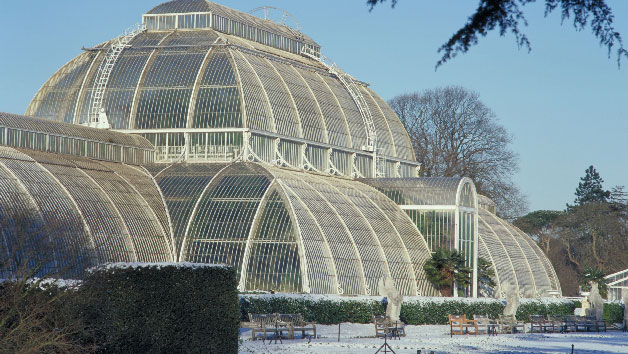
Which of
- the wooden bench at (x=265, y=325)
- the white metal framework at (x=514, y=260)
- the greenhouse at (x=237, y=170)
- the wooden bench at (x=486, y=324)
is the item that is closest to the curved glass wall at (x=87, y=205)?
the greenhouse at (x=237, y=170)

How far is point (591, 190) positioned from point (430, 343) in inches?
3219

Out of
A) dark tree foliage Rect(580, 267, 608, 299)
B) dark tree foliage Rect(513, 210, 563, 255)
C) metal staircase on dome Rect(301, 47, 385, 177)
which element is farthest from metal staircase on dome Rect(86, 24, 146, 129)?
dark tree foliage Rect(513, 210, 563, 255)

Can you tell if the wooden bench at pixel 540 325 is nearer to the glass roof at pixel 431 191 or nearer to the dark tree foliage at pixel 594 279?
the glass roof at pixel 431 191

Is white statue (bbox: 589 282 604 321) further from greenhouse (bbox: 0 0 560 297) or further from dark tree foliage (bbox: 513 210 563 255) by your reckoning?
dark tree foliage (bbox: 513 210 563 255)

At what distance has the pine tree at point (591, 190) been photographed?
115 metres

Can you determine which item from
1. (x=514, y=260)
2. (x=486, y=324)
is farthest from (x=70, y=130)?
(x=514, y=260)

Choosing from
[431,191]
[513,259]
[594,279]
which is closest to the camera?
[431,191]

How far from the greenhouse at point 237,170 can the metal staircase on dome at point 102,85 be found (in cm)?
9

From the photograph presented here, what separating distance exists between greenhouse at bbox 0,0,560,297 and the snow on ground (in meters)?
7.98

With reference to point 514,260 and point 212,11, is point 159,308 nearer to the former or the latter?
point 212,11

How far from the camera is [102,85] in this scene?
62781 millimetres

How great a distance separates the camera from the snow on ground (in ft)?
112

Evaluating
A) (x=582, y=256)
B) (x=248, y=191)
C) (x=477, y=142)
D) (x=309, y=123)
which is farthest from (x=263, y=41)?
(x=582, y=256)

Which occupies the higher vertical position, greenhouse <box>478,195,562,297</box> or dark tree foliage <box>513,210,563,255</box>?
dark tree foliage <box>513,210,563,255</box>
